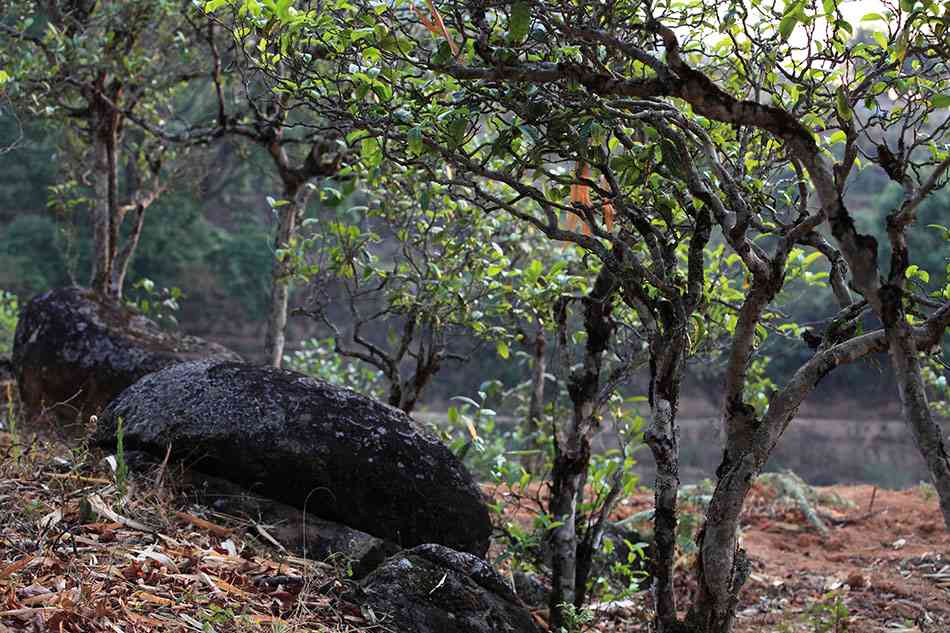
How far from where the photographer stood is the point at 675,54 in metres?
2.59

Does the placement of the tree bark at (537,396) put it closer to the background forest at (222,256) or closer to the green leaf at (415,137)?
the green leaf at (415,137)

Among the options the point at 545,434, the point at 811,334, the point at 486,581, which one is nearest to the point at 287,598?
the point at 486,581

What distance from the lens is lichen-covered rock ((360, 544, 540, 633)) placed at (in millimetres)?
3371

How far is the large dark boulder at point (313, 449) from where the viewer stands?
4.22 metres

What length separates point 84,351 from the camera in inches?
269

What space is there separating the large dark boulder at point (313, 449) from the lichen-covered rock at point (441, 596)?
2.05ft

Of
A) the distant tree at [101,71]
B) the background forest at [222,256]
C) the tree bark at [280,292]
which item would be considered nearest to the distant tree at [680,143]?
the tree bark at [280,292]

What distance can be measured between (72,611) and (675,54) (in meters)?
2.40

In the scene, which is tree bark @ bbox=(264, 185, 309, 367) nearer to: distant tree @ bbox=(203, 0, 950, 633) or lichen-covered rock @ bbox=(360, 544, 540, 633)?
distant tree @ bbox=(203, 0, 950, 633)

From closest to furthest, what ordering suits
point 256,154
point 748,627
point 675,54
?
point 675,54
point 748,627
point 256,154

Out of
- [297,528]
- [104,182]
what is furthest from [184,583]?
[104,182]

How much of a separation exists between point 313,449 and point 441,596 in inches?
42.0

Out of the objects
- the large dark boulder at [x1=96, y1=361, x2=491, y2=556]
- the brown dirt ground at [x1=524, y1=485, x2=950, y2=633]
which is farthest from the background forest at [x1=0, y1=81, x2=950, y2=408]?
the large dark boulder at [x1=96, y1=361, x2=491, y2=556]

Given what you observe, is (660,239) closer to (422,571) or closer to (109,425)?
(422,571)
